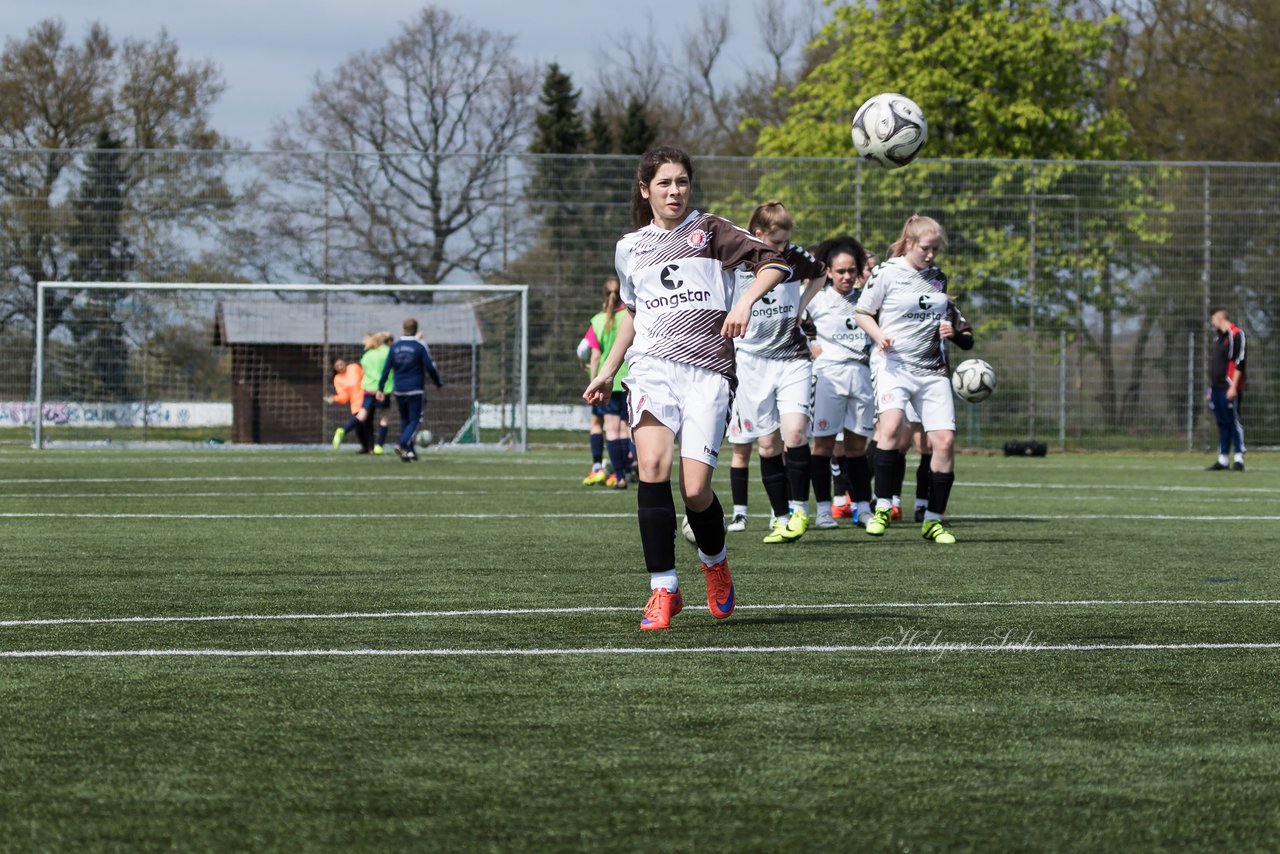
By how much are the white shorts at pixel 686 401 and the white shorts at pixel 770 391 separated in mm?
3921

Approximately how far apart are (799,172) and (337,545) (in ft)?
60.2

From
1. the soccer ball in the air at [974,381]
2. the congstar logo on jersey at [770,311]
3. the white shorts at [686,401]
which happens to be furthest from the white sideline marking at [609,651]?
the soccer ball in the air at [974,381]

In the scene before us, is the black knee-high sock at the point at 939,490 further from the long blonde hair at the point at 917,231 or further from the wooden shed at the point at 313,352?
the wooden shed at the point at 313,352

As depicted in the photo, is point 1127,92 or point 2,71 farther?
point 2,71

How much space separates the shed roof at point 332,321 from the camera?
26969 mm

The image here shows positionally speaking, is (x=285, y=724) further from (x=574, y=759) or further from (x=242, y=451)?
(x=242, y=451)

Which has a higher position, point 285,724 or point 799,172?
point 799,172

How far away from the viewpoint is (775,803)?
10.6 feet

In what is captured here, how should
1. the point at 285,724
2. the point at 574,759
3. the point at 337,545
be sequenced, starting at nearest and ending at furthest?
the point at 574,759 < the point at 285,724 < the point at 337,545

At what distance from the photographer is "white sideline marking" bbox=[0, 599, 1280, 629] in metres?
5.98

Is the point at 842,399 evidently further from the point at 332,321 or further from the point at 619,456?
the point at 332,321

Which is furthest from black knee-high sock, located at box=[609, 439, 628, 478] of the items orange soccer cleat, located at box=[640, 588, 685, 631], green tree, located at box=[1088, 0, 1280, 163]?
green tree, located at box=[1088, 0, 1280, 163]

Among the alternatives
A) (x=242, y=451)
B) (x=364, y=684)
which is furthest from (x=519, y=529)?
(x=242, y=451)

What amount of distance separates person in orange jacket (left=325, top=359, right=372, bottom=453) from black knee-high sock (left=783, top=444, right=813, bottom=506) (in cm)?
1411
